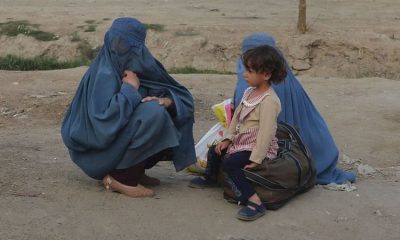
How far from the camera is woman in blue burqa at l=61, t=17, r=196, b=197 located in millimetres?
4215

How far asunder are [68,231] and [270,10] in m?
13.5

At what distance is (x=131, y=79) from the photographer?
4.32m

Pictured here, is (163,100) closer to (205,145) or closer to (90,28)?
(205,145)

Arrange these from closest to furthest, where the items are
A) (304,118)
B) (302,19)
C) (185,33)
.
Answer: (304,118) < (302,19) < (185,33)

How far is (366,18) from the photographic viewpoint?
15.4 m

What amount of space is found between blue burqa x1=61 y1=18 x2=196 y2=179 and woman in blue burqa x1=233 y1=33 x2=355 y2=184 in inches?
27.0

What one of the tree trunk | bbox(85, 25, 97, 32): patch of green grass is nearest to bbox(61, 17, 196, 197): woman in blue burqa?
the tree trunk

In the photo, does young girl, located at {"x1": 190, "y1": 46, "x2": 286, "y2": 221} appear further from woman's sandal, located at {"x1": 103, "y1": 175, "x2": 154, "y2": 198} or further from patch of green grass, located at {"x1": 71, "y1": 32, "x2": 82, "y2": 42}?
patch of green grass, located at {"x1": 71, "y1": 32, "x2": 82, "y2": 42}

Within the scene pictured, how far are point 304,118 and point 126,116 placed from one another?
1.46 meters

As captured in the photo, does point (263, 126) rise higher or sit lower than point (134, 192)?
higher

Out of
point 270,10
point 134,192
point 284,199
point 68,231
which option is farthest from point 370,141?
point 270,10

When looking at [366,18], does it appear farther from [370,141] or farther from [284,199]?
[284,199]

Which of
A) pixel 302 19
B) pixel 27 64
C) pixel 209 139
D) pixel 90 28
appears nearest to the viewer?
pixel 209 139

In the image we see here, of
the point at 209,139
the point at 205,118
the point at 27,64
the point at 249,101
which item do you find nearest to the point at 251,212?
the point at 249,101
